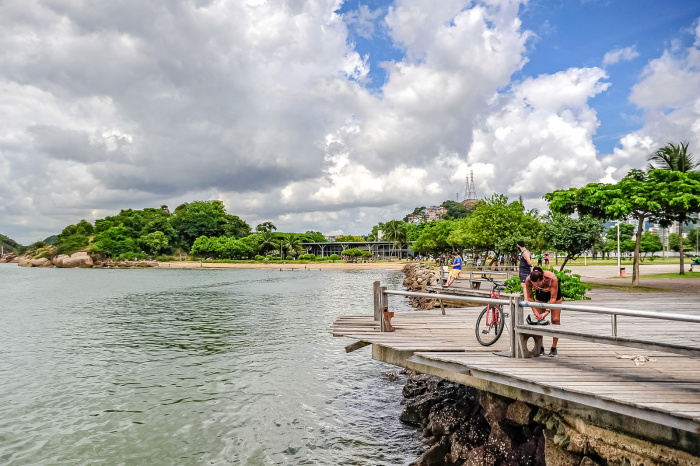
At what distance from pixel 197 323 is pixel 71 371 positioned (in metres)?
9.94

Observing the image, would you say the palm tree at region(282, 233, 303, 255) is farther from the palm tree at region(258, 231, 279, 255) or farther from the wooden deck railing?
the wooden deck railing

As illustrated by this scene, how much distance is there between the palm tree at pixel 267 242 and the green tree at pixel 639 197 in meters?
95.6

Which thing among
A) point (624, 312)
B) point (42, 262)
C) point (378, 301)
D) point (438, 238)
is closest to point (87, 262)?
point (42, 262)

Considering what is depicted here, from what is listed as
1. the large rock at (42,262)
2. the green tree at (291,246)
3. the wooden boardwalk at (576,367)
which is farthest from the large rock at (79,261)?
the wooden boardwalk at (576,367)

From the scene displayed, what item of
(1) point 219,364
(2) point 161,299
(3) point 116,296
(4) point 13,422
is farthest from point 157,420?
(3) point 116,296

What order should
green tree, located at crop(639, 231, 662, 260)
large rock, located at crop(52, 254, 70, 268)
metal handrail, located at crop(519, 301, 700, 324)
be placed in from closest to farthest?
metal handrail, located at crop(519, 301, 700, 324) → green tree, located at crop(639, 231, 662, 260) → large rock, located at crop(52, 254, 70, 268)

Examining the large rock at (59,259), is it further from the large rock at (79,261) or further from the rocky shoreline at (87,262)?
the large rock at (79,261)

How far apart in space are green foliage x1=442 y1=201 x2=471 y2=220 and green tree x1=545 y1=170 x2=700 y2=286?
5302 inches

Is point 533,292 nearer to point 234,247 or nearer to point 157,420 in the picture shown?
point 157,420

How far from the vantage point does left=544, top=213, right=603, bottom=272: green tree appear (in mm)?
25984

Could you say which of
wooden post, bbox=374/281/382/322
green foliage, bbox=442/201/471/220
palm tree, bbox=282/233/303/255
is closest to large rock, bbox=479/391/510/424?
wooden post, bbox=374/281/382/322

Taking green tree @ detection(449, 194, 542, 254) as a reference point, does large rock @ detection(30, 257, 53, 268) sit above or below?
below

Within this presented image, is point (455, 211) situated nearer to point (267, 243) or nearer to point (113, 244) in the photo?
point (267, 243)

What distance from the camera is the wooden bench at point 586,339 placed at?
5.38 meters
